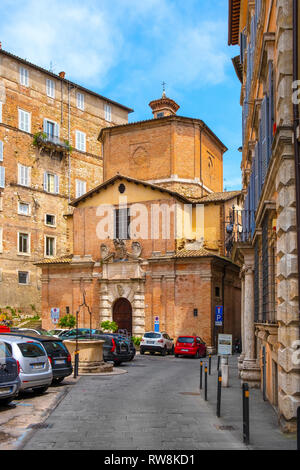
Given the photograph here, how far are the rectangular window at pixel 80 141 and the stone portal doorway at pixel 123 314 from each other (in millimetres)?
18730

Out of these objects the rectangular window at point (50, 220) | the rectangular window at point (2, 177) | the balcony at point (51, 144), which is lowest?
the rectangular window at point (50, 220)

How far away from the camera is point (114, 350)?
24.4 m

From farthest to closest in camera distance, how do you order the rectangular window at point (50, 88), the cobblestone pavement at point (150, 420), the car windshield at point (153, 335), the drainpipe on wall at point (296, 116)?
the rectangular window at point (50, 88) → the car windshield at point (153, 335) → the drainpipe on wall at point (296, 116) → the cobblestone pavement at point (150, 420)

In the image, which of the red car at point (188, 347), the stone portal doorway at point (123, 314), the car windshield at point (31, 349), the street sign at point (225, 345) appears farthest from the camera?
the stone portal doorway at point (123, 314)

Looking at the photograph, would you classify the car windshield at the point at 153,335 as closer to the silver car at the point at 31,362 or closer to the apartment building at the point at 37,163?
the apartment building at the point at 37,163

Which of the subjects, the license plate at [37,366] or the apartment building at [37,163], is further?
the apartment building at [37,163]

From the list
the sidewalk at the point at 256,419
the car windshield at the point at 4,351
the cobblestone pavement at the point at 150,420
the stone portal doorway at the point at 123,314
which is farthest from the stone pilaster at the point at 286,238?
the stone portal doorway at the point at 123,314

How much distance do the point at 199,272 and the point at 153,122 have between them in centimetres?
1378

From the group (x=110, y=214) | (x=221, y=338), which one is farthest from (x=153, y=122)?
(x=221, y=338)

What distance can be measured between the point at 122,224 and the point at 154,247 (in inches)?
121

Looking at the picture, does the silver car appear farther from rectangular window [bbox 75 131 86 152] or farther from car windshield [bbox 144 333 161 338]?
rectangular window [bbox 75 131 86 152]

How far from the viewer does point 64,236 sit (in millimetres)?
50250

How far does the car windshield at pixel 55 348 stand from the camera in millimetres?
16484

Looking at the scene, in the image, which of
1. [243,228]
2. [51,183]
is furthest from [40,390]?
[51,183]
